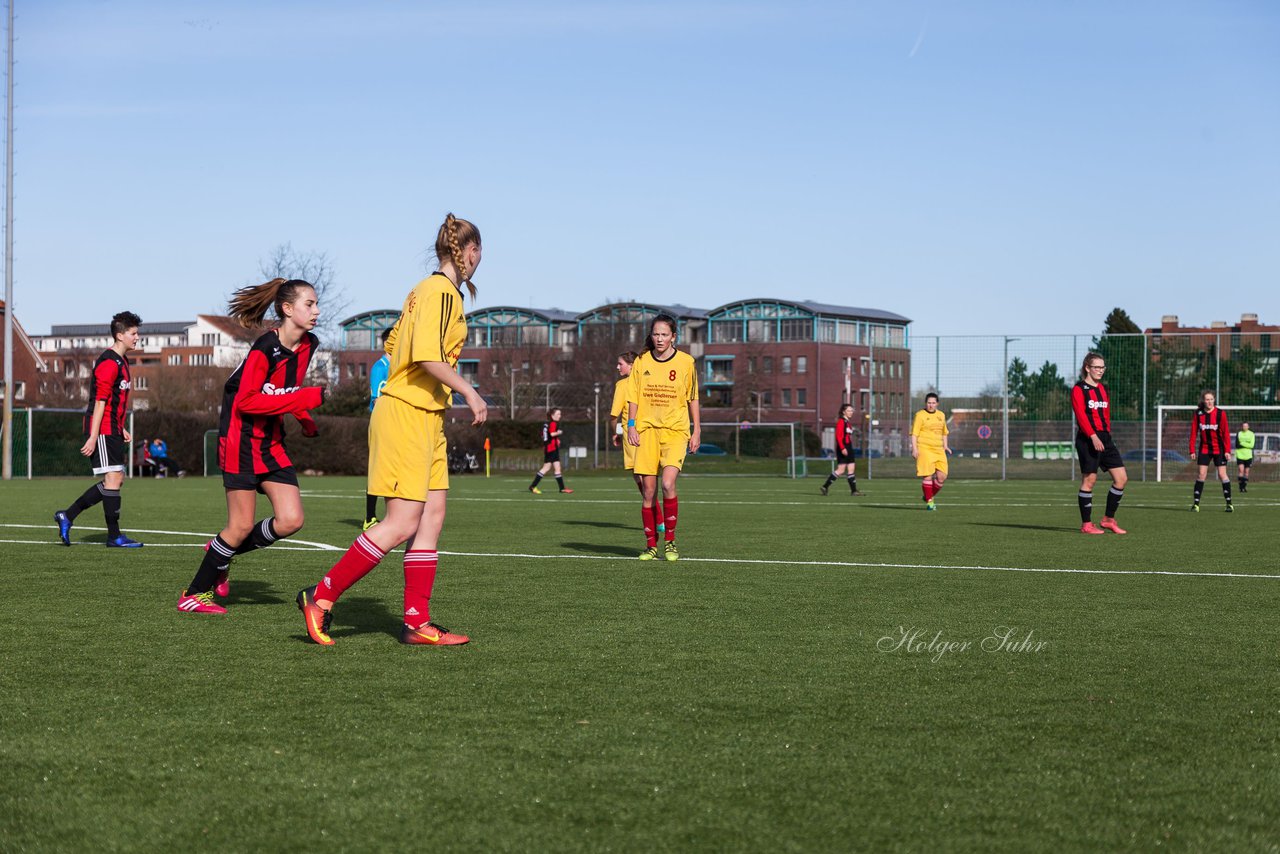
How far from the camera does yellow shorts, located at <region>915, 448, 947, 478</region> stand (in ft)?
71.6

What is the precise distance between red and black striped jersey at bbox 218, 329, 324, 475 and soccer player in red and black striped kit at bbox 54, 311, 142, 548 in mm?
3940

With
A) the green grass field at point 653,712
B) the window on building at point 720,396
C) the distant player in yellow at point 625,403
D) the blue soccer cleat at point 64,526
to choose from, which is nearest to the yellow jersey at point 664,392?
the distant player in yellow at point 625,403

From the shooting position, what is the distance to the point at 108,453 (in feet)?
37.8

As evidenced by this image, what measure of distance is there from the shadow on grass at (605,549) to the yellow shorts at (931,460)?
414 inches

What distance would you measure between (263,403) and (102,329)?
577 feet

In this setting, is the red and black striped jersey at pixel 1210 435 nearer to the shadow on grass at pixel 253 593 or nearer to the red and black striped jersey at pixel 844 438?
the red and black striped jersey at pixel 844 438

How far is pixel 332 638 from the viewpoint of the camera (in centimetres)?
628

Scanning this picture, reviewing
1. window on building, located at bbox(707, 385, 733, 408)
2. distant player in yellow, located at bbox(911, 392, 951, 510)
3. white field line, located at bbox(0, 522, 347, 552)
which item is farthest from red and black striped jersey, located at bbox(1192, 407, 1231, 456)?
window on building, located at bbox(707, 385, 733, 408)

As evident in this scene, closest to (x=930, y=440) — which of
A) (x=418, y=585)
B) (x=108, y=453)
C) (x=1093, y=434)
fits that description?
(x=1093, y=434)

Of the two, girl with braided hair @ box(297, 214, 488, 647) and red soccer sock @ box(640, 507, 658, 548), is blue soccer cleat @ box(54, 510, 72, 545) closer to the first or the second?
red soccer sock @ box(640, 507, 658, 548)

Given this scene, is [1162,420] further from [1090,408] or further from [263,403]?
[263,403]

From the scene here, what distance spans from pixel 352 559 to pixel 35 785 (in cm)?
249

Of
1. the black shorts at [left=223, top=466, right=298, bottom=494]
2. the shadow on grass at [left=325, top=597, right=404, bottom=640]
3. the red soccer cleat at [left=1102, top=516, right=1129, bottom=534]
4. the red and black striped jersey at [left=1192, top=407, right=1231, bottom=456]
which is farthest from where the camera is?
the red and black striped jersey at [left=1192, top=407, right=1231, bottom=456]

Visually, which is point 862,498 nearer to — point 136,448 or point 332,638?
point 332,638
